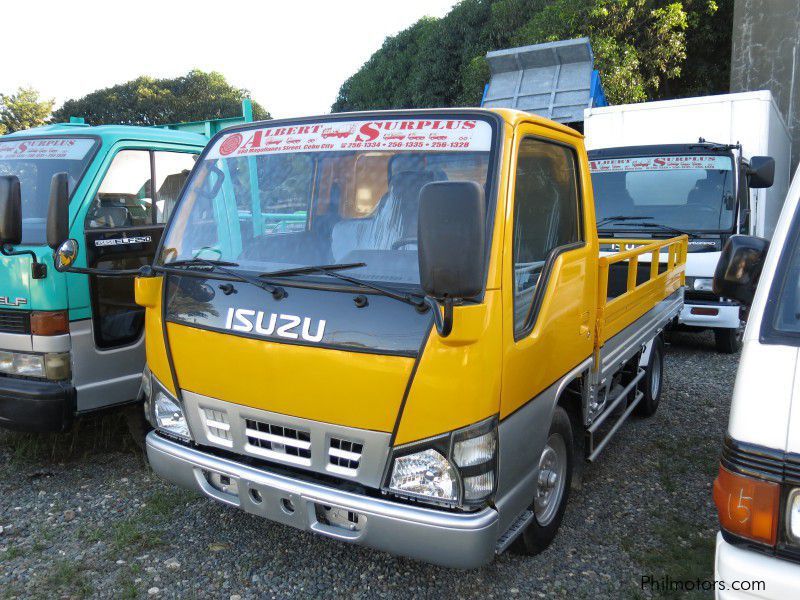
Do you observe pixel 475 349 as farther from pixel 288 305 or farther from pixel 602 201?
pixel 602 201

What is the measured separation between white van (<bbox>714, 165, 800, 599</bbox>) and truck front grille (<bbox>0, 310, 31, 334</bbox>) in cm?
370

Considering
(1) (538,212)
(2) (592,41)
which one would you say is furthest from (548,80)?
(1) (538,212)

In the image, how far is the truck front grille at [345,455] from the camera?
8.42 ft

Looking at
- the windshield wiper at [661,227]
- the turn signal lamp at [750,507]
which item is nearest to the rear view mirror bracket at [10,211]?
the turn signal lamp at [750,507]

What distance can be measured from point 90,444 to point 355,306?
3.08 meters

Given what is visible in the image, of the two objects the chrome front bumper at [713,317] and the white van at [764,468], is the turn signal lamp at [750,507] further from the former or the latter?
the chrome front bumper at [713,317]

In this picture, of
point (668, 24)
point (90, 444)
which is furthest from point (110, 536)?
point (668, 24)

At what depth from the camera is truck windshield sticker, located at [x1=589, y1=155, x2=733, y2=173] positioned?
7.09 metres

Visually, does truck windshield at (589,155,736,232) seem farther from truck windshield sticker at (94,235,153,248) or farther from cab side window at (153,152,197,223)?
truck windshield sticker at (94,235,153,248)

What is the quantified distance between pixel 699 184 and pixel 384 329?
19.5ft

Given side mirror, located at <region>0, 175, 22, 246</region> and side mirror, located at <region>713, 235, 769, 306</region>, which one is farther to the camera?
side mirror, located at <region>0, 175, 22, 246</region>

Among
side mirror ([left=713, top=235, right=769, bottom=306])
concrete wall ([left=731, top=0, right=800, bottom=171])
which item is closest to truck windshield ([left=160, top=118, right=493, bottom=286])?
side mirror ([left=713, top=235, right=769, bottom=306])

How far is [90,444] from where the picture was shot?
15.3ft

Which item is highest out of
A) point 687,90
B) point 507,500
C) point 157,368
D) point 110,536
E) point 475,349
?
point 687,90
